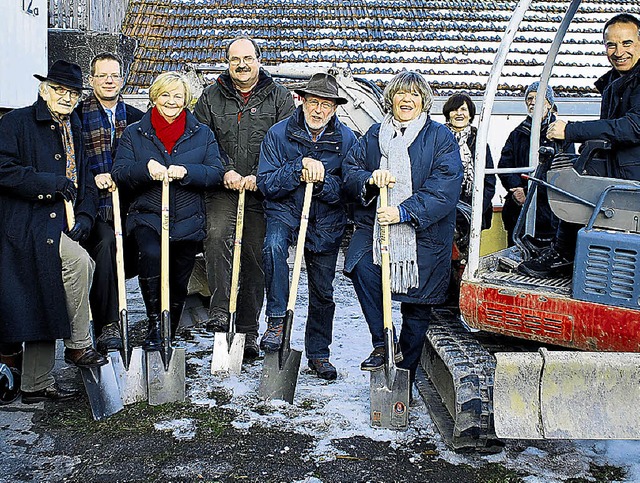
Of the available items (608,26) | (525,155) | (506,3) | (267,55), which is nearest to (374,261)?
(608,26)

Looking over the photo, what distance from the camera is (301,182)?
4.85 meters

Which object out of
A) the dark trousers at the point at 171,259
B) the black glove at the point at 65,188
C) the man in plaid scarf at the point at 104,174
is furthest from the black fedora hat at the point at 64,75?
the dark trousers at the point at 171,259

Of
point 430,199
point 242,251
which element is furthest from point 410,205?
point 242,251

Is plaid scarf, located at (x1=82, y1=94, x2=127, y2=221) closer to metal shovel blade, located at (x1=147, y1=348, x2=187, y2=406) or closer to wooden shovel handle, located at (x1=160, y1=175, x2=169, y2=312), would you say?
wooden shovel handle, located at (x1=160, y1=175, x2=169, y2=312)

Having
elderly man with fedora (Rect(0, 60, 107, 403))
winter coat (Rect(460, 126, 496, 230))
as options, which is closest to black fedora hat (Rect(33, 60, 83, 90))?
elderly man with fedora (Rect(0, 60, 107, 403))

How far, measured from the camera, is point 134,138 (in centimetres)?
511

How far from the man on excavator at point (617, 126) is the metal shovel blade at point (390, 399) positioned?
89 cm

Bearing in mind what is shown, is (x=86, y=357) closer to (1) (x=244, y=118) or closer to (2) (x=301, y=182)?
(2) (x=301, y=182)

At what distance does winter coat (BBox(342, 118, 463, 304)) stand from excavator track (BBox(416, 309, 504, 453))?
283 mm

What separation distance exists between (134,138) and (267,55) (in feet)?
30.2

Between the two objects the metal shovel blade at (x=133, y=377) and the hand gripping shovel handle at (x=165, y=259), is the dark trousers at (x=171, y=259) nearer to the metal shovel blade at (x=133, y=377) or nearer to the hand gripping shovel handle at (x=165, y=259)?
the hand gripping shovel handle at (x=165, y=259)

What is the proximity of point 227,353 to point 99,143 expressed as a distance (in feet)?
5.26

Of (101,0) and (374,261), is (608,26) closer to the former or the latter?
(374,261)

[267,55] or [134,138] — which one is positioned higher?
[267,55]
